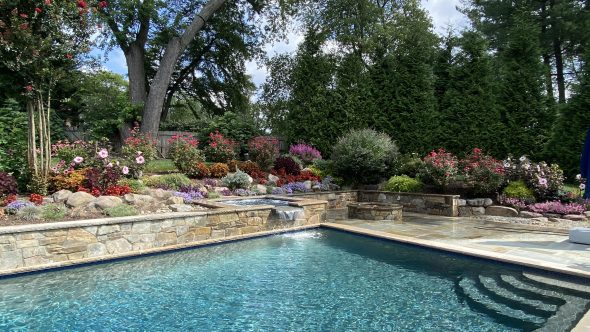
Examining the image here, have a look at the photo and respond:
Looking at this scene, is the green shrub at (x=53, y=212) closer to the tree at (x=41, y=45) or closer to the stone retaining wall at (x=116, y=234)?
the stone retaining wall at (x=116, y=234)

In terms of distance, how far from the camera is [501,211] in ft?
28.2

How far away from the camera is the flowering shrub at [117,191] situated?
721 cm

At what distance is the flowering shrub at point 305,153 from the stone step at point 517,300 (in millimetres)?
8981

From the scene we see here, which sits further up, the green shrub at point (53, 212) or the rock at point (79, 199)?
the rock at point (79, 199)

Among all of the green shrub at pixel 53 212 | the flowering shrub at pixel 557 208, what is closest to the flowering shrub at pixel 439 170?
the flowering shrub at pixel 557 208

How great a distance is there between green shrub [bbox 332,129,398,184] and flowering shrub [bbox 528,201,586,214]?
3.94 metres

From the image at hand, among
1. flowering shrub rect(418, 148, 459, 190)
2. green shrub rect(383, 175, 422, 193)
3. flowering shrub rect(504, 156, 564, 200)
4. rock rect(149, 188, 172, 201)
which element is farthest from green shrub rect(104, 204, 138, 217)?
flowering shrub rect(504, 156, 564, 200)

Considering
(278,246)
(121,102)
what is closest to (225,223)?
(278,246)

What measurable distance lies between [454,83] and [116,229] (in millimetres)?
11270

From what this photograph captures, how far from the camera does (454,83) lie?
40.8ft

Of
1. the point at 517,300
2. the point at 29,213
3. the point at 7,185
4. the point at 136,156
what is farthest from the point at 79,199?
the point at 517,300

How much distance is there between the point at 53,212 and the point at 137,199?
166cm

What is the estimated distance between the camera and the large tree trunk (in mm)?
14336

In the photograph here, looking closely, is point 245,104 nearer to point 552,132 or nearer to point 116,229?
point 552,132
